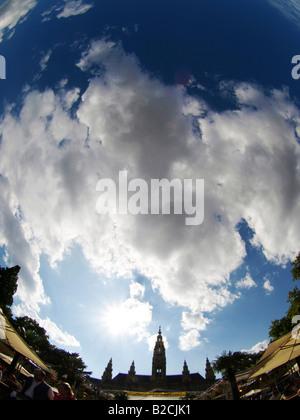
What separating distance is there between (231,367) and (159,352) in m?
71.4

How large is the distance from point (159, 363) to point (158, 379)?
5049 millimetres

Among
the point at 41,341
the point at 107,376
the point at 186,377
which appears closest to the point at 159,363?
the point at 186,377

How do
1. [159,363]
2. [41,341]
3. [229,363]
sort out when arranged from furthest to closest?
[159,363] → [41,341] → [229,363]

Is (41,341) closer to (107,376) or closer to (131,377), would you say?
(107,376)

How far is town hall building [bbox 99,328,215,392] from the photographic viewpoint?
64062mm

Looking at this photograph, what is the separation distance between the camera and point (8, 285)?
33094mm

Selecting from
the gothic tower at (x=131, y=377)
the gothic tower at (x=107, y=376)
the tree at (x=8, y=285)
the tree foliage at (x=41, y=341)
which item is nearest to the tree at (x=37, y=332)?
the tree foliage at (x=41, y=341)

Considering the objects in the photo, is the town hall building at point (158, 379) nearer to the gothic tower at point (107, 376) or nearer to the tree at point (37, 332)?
the gothic tower at point (107, 376)

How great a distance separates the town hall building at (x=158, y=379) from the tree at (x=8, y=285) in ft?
177

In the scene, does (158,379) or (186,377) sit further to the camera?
(158,379)
